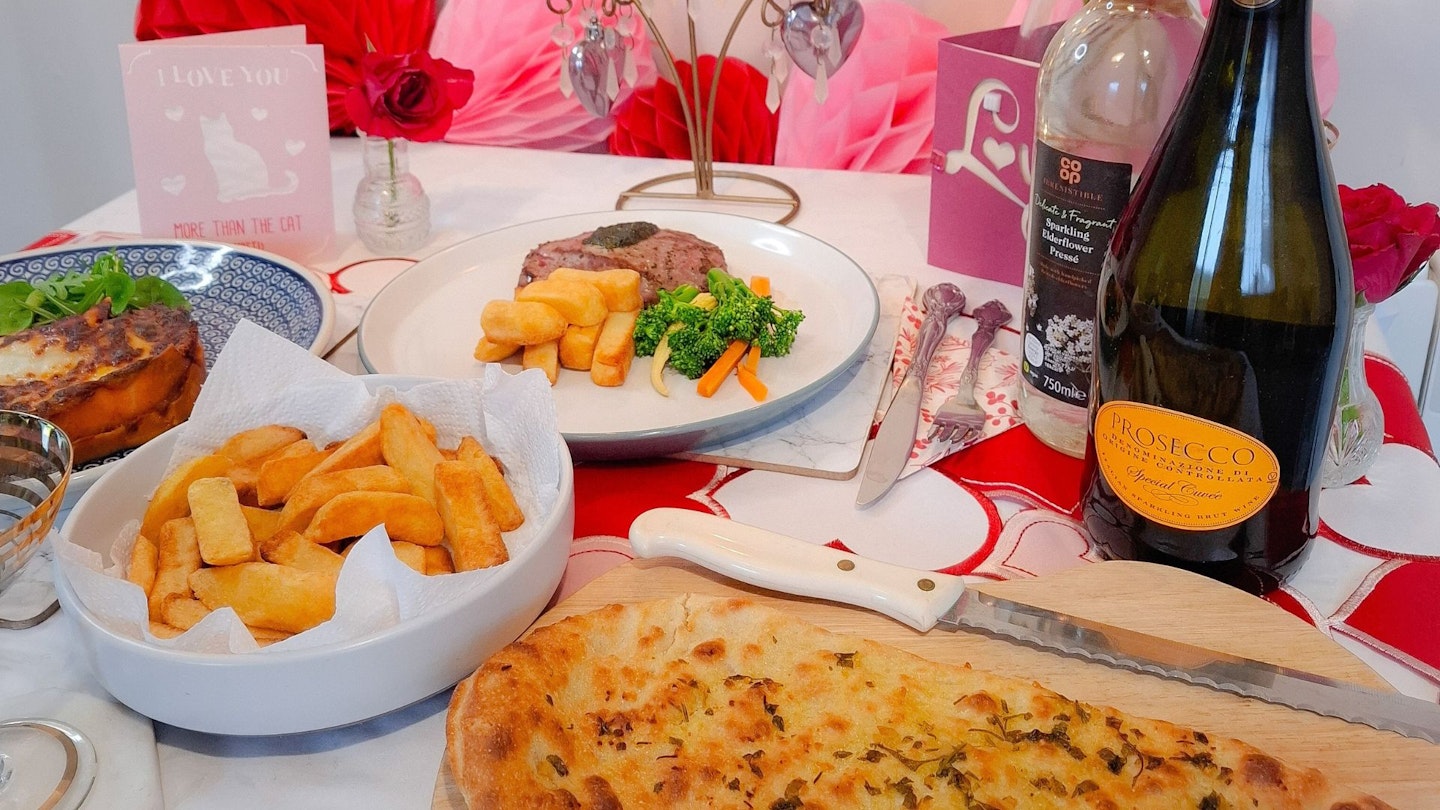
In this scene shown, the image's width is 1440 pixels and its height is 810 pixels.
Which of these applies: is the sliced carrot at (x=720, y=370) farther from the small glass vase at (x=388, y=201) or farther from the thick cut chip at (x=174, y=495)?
the small glass vase at (x=388, y=201)

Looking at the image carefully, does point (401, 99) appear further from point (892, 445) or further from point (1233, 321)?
point (1233, 321)

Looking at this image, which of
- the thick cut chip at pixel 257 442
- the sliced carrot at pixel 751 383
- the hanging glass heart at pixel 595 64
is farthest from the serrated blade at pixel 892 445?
the hanging glass heart at pixel 595 64

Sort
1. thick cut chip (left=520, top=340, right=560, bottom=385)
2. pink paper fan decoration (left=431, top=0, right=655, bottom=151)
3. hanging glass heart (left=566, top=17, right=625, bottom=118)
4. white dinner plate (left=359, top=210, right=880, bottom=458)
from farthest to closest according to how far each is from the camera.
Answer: pink paper fan decoration (left=431, top=0, right=655, bottom=151) < hanging glass heart (left=566, top=17, right=625, bottom=118) < thick cut chip (left=520, top=340, right=560, bottom=385) < white dinner plate (left=359, top=210, right=880, bottom=458)

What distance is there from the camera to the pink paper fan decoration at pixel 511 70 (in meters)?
2.35

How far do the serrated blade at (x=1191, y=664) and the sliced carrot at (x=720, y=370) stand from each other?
443mm

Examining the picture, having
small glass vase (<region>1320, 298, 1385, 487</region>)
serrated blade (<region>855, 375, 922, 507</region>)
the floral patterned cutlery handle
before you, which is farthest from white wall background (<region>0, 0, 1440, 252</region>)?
serrated blade (<region>855, 375, 922, 507</region>)

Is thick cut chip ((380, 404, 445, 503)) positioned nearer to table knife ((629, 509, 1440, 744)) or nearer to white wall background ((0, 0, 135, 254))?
table knife ((629, 509, 1440, 744))

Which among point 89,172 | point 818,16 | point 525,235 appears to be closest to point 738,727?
point 525,235

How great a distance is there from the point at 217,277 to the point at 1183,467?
4.24 feet

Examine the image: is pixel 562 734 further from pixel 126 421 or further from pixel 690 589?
pixel 126 421

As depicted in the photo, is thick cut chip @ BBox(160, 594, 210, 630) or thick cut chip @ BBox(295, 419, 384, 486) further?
thick cut chip @ BBox(295, 419, 384, 486)

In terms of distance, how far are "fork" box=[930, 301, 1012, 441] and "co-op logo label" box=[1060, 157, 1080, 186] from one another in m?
0.30

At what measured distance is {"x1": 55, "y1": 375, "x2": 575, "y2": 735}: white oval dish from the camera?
2.56 ft

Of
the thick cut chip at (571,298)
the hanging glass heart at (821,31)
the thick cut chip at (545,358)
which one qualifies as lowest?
the thick cut chip at (545,358)
